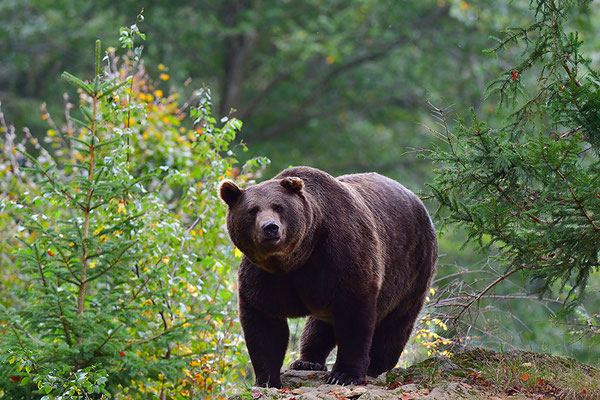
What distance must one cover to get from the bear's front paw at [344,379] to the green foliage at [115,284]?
165cm

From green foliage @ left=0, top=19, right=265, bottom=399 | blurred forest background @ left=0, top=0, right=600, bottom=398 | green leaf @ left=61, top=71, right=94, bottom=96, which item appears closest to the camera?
green leaf @ left=61, top=71, right=94, bottom=96

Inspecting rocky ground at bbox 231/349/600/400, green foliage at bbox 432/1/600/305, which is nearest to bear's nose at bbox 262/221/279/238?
rocky ground at bbox 231/349/600/400

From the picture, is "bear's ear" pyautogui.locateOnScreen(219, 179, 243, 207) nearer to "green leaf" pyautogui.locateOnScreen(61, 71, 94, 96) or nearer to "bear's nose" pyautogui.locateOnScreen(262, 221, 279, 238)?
"bear's nose" pyautogui.locateOnScreen(262, 221, 279, 238)

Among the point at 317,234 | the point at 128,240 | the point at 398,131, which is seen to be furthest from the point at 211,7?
the point at 317,234

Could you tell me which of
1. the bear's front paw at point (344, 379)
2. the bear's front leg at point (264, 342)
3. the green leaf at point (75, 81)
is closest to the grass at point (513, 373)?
the bear's front paw at point (344, 379)

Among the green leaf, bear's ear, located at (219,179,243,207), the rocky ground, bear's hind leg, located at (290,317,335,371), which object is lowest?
the rocky ground

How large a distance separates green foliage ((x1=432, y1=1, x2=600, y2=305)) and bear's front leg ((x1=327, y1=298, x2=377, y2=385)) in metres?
0.98

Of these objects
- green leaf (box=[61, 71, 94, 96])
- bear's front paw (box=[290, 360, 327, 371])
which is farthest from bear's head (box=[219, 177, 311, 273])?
green leaf (box=[61, 71, 94, 96])

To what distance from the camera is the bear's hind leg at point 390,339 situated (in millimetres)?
6848

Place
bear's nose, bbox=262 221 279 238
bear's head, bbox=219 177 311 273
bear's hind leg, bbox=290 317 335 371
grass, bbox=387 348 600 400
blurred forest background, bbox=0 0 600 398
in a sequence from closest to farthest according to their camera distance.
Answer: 1. bear's nose, bbox=262 221 279 238
2. bear's head, bbox=219 177 311 273
3. grass, bbox=387 348 600 400
4. bear's hind leg, bbox=290 317 335 371
5. blurred forest background, bbox=0 0 600 398

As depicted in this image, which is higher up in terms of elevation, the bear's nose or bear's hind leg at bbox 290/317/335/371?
the bear's nose

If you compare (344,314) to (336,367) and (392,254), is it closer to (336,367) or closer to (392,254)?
(336,367)

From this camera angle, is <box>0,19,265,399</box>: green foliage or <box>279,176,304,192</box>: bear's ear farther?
<box>0,19,265,399</box>: green foliage

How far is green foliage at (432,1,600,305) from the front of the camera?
5.45 metres
